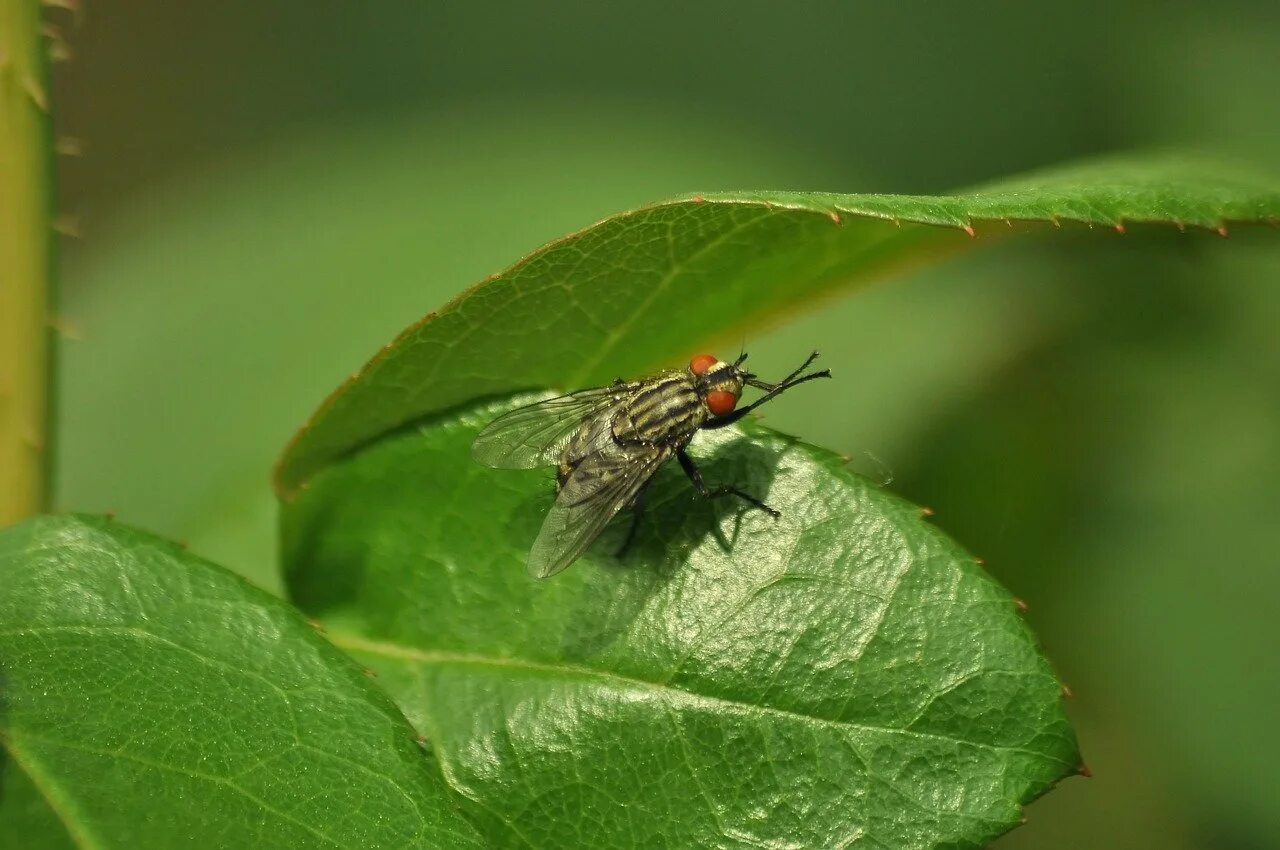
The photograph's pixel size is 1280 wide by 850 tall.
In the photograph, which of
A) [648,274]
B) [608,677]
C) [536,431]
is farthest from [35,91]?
[608,677]

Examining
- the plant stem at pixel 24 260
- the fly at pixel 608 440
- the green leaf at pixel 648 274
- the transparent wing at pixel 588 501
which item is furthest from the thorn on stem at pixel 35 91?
the transparent wing at pixel 588 501

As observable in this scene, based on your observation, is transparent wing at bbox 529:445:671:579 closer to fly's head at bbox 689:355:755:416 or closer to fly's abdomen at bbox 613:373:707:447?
fly's abdomen at bbox 613:373:707:447

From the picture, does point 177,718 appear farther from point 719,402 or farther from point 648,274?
point 719,402

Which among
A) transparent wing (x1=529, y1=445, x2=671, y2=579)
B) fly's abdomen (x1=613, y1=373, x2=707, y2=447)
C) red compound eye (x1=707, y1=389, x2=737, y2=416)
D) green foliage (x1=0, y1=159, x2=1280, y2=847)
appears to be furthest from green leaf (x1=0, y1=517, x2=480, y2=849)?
red compound eye (x1=707, y1=389, x2=737, y2=416)

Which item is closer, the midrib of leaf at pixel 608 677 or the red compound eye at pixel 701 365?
the midrib of leaf at pixel 608 677

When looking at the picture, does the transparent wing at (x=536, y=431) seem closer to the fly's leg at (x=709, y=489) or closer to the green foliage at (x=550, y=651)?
the green foliage at (x=550, y=651)
